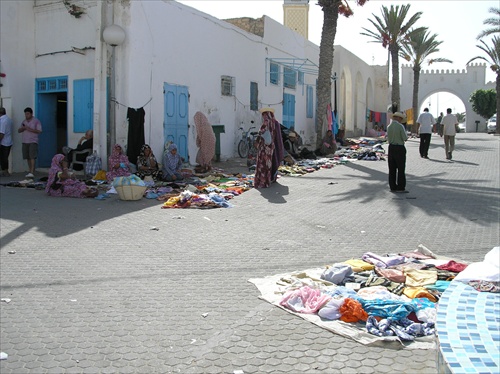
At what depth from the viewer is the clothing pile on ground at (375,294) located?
4.01 metres

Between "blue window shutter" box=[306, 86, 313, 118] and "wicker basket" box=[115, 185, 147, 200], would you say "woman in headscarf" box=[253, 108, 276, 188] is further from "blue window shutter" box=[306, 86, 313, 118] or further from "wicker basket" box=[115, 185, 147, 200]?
"blue window shutter" box=[306, 86, 313, 118]

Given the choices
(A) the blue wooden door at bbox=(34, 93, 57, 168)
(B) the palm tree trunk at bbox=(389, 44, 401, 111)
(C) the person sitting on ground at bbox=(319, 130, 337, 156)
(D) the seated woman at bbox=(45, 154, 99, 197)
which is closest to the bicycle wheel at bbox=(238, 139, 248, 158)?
(C) the person sitting on ground at bbox=(319, 130, 337, 156)

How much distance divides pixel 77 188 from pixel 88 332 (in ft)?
24.0

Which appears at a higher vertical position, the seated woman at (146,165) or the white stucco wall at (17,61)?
the white stucco wall at (17,61)

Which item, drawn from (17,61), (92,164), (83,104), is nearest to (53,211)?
(92,164)

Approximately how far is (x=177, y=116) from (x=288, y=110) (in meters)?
8.87

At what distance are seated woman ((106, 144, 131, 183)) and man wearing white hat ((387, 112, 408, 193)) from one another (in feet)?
19.5

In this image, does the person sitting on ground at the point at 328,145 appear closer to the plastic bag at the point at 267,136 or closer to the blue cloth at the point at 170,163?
the blue cloth at the point at 170,163

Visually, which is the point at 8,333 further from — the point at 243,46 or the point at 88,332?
the point at 243,46

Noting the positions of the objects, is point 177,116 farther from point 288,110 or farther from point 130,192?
point 288,110

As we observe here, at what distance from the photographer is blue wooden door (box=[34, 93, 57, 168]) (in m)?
15.3

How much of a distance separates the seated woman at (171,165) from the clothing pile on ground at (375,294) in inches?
308

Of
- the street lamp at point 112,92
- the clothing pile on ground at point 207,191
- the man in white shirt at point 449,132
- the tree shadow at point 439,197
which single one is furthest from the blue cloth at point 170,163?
the man in white shirt at point 449,132

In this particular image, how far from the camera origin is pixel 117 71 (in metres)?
13.7
